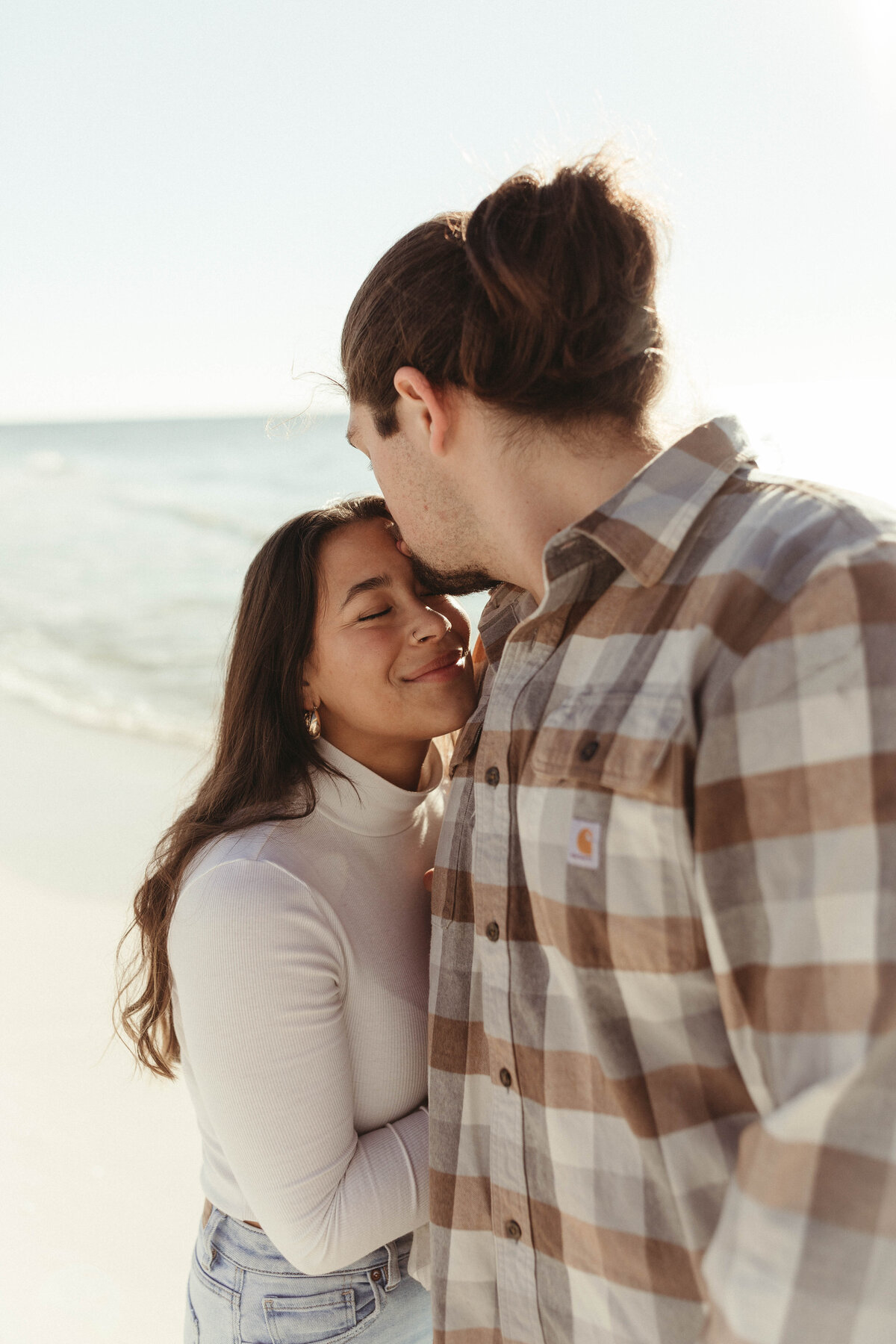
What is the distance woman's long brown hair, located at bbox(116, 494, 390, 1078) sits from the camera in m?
1.95

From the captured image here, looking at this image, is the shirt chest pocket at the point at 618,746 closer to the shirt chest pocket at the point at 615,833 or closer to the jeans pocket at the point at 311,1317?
the shirt chest pocket at the point at 615,833

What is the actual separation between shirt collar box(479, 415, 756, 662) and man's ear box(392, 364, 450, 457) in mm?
345

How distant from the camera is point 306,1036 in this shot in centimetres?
161

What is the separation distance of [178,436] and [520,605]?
34.4m

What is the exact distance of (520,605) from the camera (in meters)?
1.76

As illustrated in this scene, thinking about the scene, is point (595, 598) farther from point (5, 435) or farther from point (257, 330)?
point (5, 435)

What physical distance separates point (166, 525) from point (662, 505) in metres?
17.6

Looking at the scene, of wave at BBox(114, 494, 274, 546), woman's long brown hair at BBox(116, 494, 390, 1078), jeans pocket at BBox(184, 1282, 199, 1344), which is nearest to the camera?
jeans pocket at BBox(184, 1282, 199, 1344)

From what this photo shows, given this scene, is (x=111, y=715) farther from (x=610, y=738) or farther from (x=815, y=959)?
(x=815, y=959)

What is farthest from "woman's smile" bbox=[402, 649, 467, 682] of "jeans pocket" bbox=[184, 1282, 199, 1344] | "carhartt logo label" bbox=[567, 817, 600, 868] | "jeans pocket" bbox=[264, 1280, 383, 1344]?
"jeans pocket" bbox=[184, 1282, 199, 1344]

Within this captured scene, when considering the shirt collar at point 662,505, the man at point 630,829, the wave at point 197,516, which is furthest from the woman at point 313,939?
the wave at point 197,516

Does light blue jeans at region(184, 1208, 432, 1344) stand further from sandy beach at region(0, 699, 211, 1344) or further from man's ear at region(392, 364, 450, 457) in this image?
man's ear at region(392, 364, 450, 457)

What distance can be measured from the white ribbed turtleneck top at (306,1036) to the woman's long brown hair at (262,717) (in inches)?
6.6

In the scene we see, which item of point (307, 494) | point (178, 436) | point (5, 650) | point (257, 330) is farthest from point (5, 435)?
point (5, 650)
